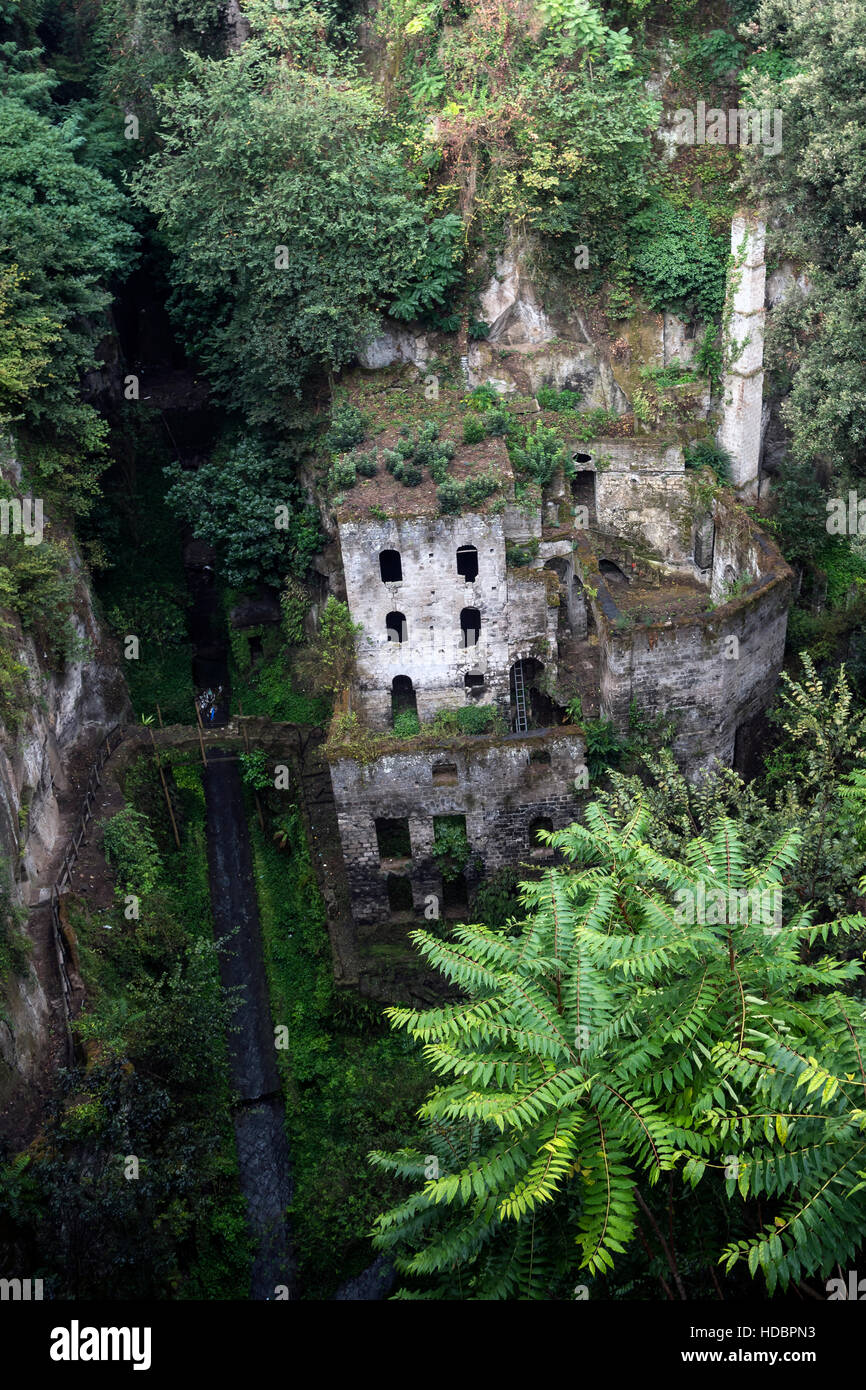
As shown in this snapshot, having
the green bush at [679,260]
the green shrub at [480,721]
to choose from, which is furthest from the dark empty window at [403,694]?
the green bush at [679,260]

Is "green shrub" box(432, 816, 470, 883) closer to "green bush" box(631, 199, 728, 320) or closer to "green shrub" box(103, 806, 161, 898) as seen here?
"green shrub" box(103, 806, 161, 898)

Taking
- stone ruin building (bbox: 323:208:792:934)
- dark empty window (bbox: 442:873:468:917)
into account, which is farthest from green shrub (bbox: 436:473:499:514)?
dark empty window (bbox: 442:873:468:917)

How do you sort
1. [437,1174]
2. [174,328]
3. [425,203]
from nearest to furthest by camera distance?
[437,1174] → [425,203] → [174,328]

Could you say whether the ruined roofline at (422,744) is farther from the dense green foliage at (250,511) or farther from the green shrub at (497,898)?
the dense green foliage at (250,511)

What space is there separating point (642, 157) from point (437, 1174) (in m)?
28.1

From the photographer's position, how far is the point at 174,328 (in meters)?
44.7

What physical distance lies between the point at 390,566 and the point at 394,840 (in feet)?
21.3

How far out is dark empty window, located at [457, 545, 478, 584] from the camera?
99.5ft

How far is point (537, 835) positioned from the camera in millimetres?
29781

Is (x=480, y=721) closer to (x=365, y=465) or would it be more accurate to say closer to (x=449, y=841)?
(x=449, y=841)

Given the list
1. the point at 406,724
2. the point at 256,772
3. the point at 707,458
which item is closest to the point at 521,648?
the point at 406,724

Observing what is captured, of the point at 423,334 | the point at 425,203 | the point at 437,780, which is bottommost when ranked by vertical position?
the point at 437,780

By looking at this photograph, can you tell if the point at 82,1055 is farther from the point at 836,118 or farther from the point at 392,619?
the point at 836,118

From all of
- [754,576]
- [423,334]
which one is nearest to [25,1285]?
[754,576]
